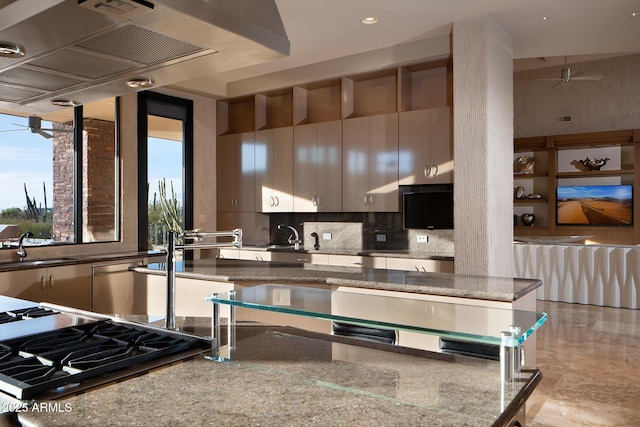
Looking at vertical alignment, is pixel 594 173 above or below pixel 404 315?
above

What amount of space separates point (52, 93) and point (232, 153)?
4612 millimetres

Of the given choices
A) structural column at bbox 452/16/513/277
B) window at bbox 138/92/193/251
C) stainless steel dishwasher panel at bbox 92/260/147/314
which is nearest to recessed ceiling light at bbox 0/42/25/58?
stainless steel dishwasher panel at bbox 92/260/147/314

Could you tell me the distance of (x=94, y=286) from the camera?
4547 mm

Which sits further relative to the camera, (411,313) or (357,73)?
(357,73)

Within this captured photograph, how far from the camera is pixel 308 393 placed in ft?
3.85

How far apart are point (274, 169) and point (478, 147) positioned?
2.85 m

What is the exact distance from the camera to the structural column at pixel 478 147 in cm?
406

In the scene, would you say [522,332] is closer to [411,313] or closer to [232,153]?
[411,313]

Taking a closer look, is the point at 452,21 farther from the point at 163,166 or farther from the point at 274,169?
the point at 163,166

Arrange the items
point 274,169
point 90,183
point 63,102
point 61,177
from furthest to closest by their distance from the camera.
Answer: point 274,169, point 90,183, point 61,177, point 63,102

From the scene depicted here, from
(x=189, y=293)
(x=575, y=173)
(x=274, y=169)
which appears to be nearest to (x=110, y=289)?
(x=189, y=293)

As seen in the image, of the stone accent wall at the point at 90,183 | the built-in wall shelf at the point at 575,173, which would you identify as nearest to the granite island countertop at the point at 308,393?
the stone accent wall at the point at 90,183

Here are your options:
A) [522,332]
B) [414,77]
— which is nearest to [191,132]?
[414,77]

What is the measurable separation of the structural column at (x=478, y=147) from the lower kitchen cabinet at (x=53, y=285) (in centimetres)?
322
